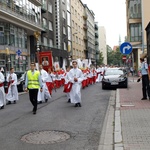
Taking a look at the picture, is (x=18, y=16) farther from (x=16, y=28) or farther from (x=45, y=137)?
(x=45, y=137)

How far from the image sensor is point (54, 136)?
6.72 metres

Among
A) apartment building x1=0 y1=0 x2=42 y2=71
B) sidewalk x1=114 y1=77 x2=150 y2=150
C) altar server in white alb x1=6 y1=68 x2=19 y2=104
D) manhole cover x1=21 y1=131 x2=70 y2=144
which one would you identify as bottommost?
manhole cover x1=21 y1=131 x2=70 y2=144

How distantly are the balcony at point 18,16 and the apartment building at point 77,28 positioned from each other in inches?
1184

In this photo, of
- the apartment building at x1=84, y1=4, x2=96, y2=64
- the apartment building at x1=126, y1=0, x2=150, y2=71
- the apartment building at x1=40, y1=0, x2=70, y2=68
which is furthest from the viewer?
the apartment building at x1=84, y1=4, x2=96, y2=64

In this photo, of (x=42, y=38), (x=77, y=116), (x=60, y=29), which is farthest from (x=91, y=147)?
(x=60, y=29)

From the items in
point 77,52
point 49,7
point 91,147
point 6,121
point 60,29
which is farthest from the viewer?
point 77,52

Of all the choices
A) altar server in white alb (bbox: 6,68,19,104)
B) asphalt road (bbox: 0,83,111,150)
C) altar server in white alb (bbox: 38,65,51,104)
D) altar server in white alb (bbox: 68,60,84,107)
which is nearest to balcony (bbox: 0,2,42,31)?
altar server in white alb (bbox: 6,68,19,104)

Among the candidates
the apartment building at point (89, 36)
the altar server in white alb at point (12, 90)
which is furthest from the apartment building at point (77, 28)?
the altar server in white alb at point (12, 90)

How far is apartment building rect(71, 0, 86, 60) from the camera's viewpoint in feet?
219

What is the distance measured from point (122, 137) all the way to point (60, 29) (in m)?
47.5

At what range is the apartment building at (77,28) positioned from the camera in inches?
2633

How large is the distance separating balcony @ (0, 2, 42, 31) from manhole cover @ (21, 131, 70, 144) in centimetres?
2042

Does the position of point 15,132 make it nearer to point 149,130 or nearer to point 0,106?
point 149,130

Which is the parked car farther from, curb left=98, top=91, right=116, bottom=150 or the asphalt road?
curb left=98, top=91, right=116, bottom=150
